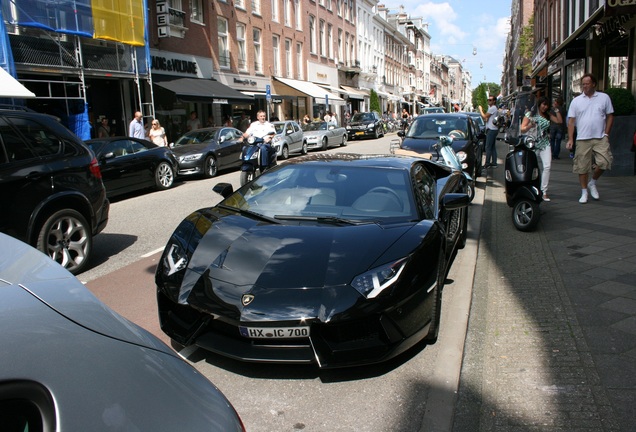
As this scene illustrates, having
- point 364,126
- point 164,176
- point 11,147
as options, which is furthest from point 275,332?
point 364,126

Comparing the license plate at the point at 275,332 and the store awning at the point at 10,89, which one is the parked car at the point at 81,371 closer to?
the license plate at the point at 275,332

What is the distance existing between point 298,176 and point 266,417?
241cm

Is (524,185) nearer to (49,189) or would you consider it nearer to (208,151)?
(49,189)

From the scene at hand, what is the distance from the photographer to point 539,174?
7582mm

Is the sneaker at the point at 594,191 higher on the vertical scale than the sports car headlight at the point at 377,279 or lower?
lower

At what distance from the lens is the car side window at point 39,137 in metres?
5.74

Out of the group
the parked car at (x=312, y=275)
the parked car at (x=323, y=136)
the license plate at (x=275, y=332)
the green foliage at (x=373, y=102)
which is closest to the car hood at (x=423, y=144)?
the parked car at (x=312, y=275)

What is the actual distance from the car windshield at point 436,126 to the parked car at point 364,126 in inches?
853

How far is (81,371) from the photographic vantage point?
49.9 inches

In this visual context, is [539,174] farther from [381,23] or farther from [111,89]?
[381,23]

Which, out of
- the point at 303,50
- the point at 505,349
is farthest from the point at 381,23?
the point at 505,349

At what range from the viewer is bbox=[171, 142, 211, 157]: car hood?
613 inches

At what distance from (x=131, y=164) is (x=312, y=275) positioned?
391 inches

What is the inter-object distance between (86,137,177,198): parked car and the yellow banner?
7.82 metres
